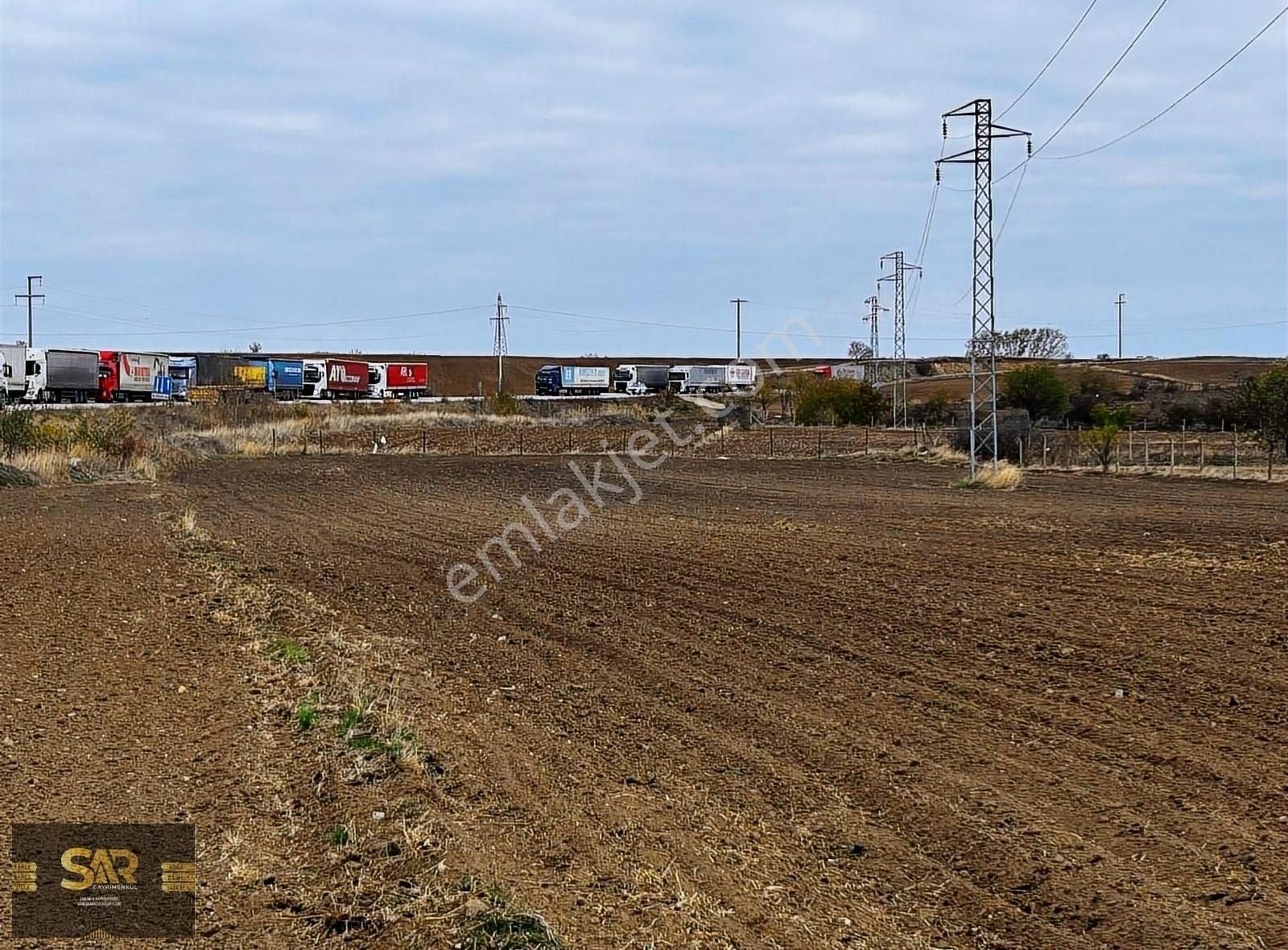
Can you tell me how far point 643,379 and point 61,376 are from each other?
50.6m

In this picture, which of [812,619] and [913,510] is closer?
[812,619]

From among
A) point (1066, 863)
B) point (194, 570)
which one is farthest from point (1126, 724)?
point (194, 570)

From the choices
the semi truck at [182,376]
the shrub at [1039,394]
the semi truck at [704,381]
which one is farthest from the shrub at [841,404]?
the semi truck at [182,376]

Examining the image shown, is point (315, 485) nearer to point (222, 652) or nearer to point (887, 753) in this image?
point (222, 652)

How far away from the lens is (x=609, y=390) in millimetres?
114062

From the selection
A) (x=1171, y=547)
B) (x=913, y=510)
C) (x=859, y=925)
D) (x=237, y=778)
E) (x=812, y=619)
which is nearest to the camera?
(x=859, y=925)

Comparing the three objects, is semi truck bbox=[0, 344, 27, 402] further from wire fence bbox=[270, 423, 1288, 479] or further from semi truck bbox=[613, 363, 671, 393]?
semi truck bbox=[613, 363, 671, 393]

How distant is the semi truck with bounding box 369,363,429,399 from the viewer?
4168 inches

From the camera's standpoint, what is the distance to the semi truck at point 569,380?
109562 mm

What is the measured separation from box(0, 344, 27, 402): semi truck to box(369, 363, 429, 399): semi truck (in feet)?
116

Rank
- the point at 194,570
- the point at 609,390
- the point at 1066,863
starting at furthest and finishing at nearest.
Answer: the point at 609,390, the point at 194,570, the point at 1066,863

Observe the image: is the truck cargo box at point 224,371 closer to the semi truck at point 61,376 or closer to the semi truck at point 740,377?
the semi truck at point 61,376

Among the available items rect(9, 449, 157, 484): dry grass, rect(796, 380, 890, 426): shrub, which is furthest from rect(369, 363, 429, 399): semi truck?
rect(9, 449, 157, 484): dry grass

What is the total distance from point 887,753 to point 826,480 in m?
28.1
